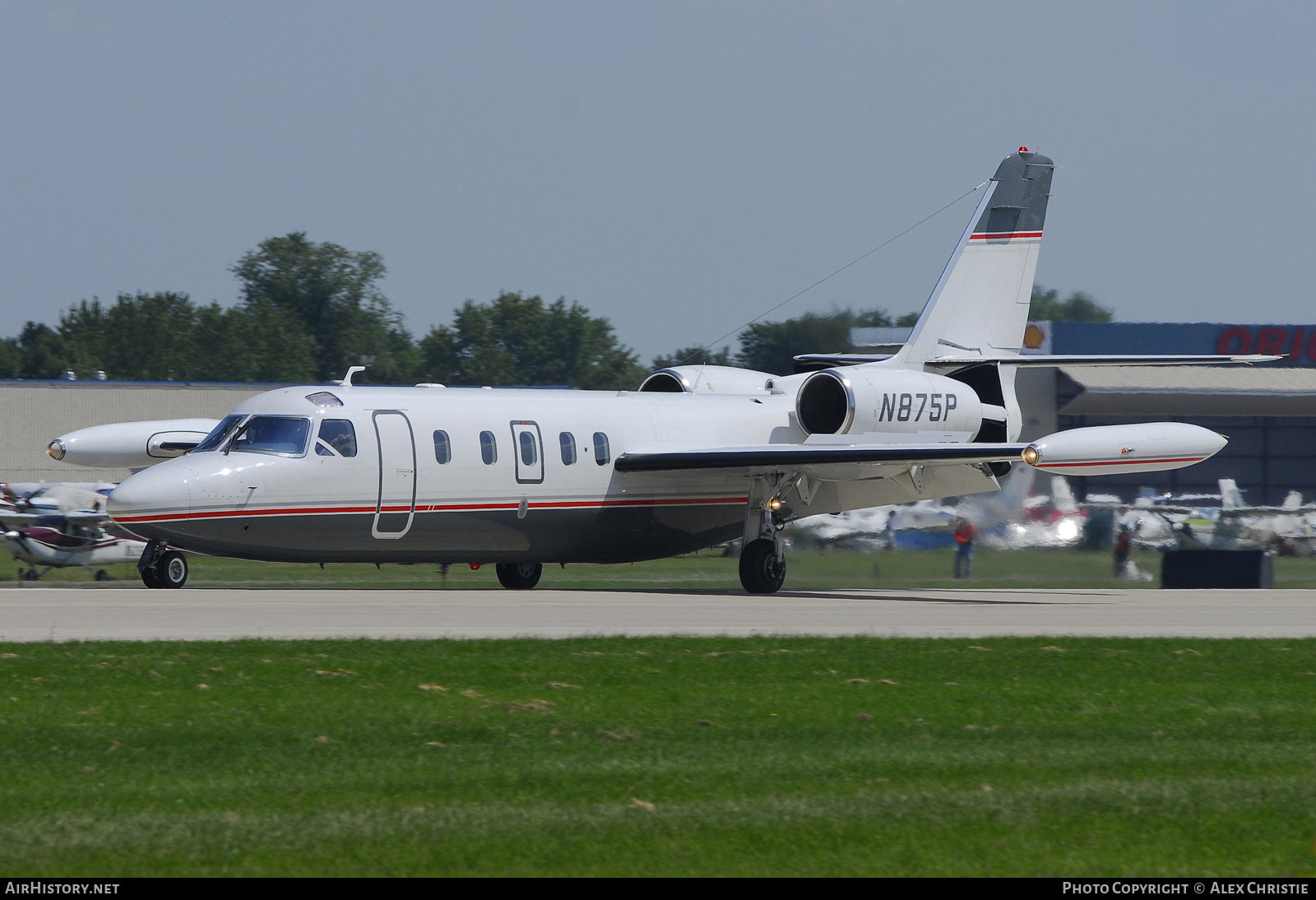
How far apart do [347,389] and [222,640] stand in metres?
9.25

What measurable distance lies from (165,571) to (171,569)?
121 mm

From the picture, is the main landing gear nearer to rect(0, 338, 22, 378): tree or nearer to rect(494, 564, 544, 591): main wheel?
rect(494, 564, 544, 591): main wheel

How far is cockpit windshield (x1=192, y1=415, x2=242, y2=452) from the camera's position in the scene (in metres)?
22.3

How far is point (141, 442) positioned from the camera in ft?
84.8

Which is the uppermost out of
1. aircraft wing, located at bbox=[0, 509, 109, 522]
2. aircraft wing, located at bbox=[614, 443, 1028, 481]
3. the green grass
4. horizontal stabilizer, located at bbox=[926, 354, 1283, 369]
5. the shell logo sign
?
the shell logo sign

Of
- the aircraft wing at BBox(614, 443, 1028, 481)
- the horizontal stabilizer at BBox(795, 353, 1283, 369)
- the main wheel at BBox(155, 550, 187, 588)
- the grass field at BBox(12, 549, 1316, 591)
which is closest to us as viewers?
the main wheel at BBox(155, 550, 187, 588)

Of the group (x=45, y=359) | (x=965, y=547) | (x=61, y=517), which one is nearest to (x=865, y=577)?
(x=965, y=547)

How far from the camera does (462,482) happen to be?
23.6 meters

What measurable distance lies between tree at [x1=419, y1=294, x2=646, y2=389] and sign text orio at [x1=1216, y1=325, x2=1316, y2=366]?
157 feet

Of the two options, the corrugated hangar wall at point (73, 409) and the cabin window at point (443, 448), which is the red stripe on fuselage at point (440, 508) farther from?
the corrugated hangar wall at point (73, 409)

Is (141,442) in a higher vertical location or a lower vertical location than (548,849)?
higher

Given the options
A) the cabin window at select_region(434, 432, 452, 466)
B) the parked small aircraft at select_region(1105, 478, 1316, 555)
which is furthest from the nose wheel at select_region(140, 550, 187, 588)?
the parked small aircraft at select_region(1105, 478, 1316, 555)
